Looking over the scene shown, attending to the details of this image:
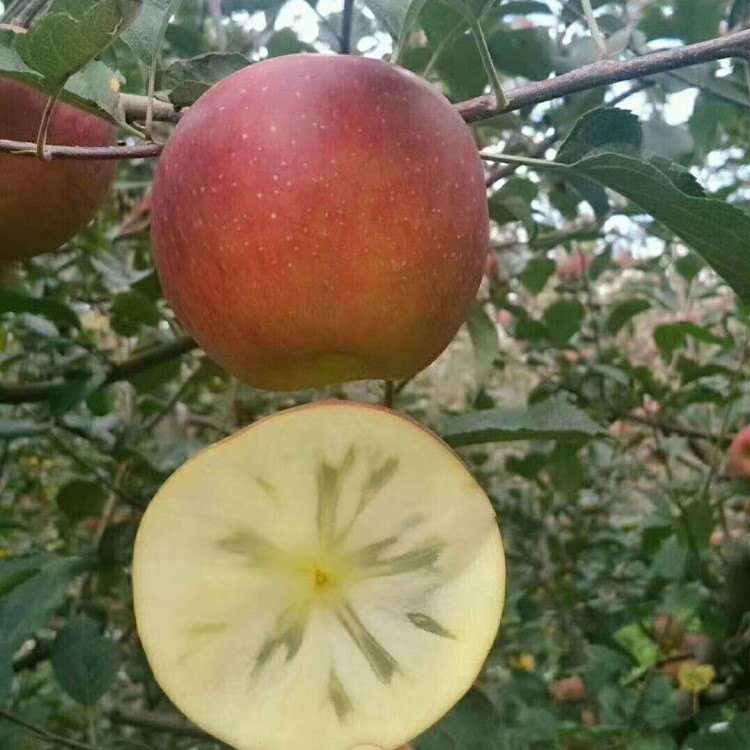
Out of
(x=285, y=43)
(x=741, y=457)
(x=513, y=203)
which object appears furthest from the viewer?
(x=741, y=457)

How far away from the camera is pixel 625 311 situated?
50.3 inches

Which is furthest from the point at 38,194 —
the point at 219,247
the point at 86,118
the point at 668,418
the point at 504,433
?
the point at 668,418

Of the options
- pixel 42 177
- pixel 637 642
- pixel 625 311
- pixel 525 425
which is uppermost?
pixel 42 177

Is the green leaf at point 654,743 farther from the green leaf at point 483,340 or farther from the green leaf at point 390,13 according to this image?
the green leaf at point 390,13

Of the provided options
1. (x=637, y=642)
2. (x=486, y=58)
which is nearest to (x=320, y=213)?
(x=486, y=58)

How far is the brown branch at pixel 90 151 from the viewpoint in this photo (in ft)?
1.48

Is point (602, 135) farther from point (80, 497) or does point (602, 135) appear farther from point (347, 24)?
point (80, 497)

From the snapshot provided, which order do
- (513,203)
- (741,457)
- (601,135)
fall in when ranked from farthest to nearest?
(741,457) → (513,203) → (601,135)

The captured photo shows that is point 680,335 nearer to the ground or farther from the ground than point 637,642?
farther from the ground

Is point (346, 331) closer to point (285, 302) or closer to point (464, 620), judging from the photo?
point (285, 302)

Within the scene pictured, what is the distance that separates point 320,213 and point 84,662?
0.51m

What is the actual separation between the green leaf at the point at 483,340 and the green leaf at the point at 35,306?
387 millimetres

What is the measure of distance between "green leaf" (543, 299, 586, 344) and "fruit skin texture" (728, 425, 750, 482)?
0.24 metres

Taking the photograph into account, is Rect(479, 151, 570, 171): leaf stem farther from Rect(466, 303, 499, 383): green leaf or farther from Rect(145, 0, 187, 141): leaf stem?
Rect(466, 303, 499, 383): green leaf
